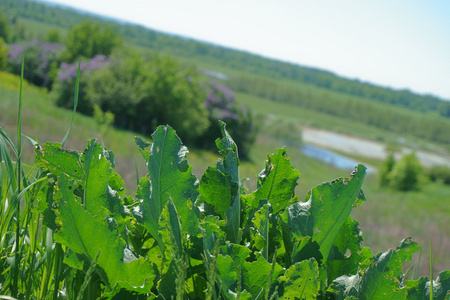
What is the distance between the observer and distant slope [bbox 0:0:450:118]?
4279 inches

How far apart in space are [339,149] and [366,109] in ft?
129

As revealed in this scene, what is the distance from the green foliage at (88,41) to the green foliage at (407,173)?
22093 millimetres

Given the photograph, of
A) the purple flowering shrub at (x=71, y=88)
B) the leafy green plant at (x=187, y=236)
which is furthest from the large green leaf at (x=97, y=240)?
the purple flowering shrub at (x=71, y=88)

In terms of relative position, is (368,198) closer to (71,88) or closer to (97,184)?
(71,88)

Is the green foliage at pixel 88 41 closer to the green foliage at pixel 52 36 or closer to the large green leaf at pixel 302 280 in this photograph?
the green foliage at pixel 52 36

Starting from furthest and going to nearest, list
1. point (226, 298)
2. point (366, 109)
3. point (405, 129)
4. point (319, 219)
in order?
point (366, 109), point (405, 129), point (319, 219), point (226, 298)

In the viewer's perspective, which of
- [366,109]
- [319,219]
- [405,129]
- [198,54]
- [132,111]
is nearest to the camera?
[319,219]

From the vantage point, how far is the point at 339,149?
48062 millimetres

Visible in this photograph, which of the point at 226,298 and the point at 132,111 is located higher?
the point at 226,298

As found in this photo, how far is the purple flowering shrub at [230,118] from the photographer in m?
24.9

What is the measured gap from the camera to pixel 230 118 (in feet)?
82.6

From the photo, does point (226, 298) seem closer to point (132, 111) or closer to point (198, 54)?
point (132, 111)

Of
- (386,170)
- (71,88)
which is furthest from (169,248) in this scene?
(386,170)

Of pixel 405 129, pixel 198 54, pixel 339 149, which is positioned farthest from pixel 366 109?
pixel 198 54
